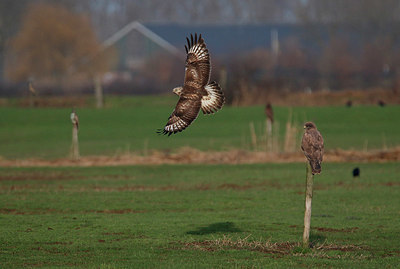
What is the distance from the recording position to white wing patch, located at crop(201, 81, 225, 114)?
48.1ft

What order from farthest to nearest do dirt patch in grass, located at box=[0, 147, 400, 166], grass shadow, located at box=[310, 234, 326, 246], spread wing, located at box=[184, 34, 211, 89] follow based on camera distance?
dirt patch in grass, located at box=[0, 147, 400, 166] → grass shadow, located at box=[310, 234, 326, 246] → spread wing, located at box=[184, 34, 211, 89]

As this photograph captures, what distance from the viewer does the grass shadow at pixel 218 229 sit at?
17381 millimetres

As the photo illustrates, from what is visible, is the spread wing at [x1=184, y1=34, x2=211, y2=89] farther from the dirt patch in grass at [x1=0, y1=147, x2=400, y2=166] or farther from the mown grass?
the dirt patch in grass at [x1=0, y1=147, x2=400, y2=166]

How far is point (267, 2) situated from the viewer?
150 metres

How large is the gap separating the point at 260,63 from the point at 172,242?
175 feet

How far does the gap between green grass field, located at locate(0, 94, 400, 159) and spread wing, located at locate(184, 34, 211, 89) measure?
72.0ft

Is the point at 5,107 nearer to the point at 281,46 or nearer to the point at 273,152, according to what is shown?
the point at 273,152

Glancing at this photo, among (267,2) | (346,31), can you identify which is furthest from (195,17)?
(346,31)

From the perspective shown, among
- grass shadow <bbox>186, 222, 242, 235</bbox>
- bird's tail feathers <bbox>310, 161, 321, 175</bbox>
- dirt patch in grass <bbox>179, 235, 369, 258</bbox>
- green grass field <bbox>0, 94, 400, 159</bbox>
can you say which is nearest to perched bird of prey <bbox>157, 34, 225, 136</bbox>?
bird's tail feathers <bbox>310, 161, 321, 175</bbox>

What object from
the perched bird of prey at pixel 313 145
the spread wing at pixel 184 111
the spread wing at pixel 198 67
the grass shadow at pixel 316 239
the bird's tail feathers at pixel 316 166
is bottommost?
the grass shadow at pixel 316 239

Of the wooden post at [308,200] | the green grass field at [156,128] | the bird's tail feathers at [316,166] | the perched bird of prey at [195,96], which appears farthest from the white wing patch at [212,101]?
the green grass field at [156,128]

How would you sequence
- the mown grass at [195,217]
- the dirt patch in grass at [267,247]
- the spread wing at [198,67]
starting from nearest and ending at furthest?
the mown grass at [195,217]
the dirt patch in grass at [267,247]
the spread wing at [198,67]

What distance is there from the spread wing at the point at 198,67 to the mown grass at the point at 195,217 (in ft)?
9.72

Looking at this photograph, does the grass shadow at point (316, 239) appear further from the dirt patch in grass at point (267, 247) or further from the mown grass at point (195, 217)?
the dirt patch in grass at point (267, 247)
